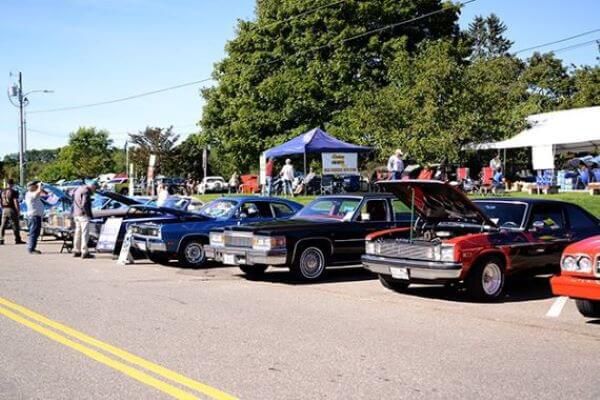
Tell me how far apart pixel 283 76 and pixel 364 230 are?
3057 centimetres

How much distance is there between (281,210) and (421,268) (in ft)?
19.7

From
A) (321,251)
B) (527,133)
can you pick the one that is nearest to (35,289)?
(321,251)

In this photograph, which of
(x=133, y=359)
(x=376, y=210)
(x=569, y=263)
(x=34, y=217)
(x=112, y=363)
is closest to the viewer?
(x=112, y=363)

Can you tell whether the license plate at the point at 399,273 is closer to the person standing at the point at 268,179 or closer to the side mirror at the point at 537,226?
the side mirror at the point at 537,226

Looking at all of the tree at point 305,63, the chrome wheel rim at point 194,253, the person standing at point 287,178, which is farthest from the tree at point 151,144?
the chrome wheel rim at point 194,253

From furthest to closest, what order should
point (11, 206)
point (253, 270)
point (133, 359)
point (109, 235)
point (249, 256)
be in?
point (11, 206)
point (109, 235)
point (253, 270)
point (249, 256)
point (133, 359)

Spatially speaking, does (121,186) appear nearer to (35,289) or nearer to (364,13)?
(364,13)

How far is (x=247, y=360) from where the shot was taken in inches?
257

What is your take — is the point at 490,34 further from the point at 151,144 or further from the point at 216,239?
the point at 216,239

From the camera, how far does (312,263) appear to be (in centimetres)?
1252

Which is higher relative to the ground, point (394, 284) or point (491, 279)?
point (491, 279)

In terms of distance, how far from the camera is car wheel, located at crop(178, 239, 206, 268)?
14.6 meters

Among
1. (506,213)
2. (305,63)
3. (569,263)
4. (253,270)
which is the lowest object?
(253,270)

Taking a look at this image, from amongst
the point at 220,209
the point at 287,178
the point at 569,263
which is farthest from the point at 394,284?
the point at 287,178
